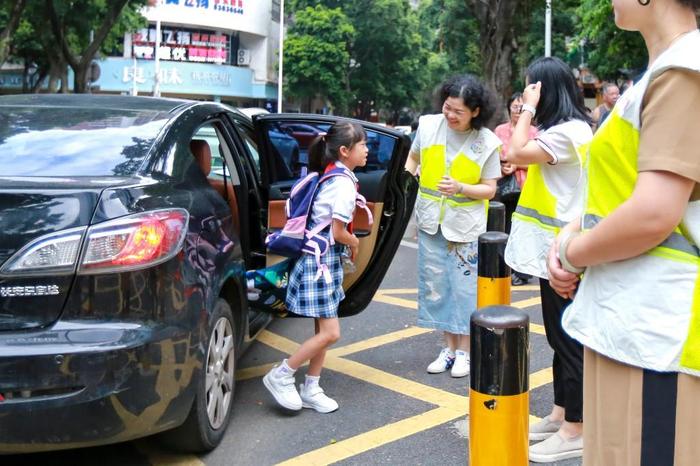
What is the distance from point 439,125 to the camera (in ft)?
14.7

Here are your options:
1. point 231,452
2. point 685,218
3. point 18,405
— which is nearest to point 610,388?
point 685,218

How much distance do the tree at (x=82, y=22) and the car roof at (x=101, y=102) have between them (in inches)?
674

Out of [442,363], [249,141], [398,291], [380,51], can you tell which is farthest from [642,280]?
[380,51]

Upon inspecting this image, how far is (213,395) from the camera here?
3.48 m

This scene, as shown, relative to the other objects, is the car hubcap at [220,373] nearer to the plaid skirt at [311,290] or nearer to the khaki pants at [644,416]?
the plaid skirt at [311,290]

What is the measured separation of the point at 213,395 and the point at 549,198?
175cm

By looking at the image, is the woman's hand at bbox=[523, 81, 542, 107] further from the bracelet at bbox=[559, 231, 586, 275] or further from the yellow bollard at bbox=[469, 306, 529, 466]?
the bracelet at bbox=[559, 231, 586, 275]

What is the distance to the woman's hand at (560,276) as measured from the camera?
1.83m

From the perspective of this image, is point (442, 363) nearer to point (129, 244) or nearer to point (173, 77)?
point (129, 244)

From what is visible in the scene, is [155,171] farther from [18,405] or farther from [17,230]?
[18,405]

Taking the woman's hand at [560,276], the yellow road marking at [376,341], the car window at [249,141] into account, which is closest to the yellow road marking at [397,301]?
the yellow road marking at [376,341]

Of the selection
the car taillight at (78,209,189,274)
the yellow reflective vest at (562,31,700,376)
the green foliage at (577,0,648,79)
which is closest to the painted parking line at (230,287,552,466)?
the car taillight at (78,209,189,274)

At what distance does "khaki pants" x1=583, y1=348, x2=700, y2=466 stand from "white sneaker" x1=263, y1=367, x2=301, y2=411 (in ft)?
7.95

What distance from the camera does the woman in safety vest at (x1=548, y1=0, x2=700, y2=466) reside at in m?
1.53
